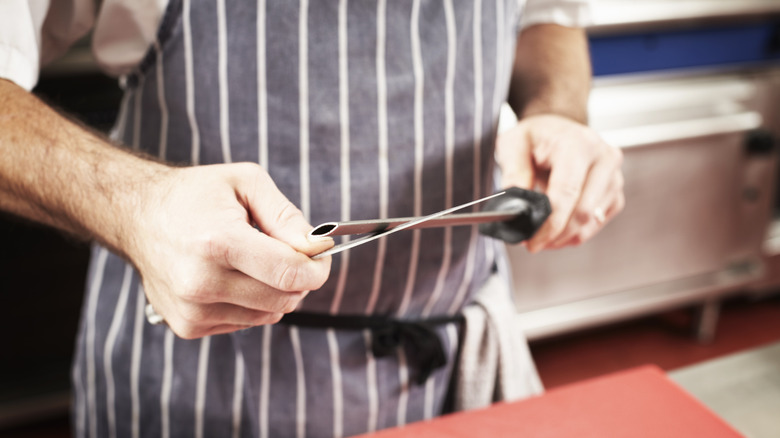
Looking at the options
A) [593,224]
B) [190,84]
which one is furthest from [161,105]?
[593,224]

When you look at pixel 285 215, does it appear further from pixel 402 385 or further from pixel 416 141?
pixel 402 385

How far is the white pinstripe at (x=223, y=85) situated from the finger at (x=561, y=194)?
0.32 meters

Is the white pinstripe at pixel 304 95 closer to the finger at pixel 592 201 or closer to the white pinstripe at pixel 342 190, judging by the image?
the white pinstripe at pixel 342 190

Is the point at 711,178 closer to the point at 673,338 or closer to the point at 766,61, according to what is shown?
the point at 766,61

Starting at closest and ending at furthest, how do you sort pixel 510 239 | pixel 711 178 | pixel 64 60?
pixel 510 239
pixel 64 60
pixel 711 178

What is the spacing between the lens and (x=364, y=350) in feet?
2.18

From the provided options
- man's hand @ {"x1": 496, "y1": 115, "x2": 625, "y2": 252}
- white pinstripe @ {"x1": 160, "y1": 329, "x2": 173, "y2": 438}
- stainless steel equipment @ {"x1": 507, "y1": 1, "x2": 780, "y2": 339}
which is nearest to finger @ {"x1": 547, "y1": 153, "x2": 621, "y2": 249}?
man's hand @ {"x1": 496, "y1": 115, "x2": 625, "y2": 252}

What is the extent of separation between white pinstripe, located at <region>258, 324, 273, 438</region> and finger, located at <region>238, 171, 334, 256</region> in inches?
10.3

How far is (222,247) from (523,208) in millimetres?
277

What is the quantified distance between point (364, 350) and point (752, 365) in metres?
0.49

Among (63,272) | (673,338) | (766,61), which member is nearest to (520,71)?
(63,272)

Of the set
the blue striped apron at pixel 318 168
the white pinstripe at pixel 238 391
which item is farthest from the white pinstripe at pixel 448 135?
the white pinstripe at pixel 238 391

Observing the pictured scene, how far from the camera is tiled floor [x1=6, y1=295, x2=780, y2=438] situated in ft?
5.71

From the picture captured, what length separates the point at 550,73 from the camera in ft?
2.47
